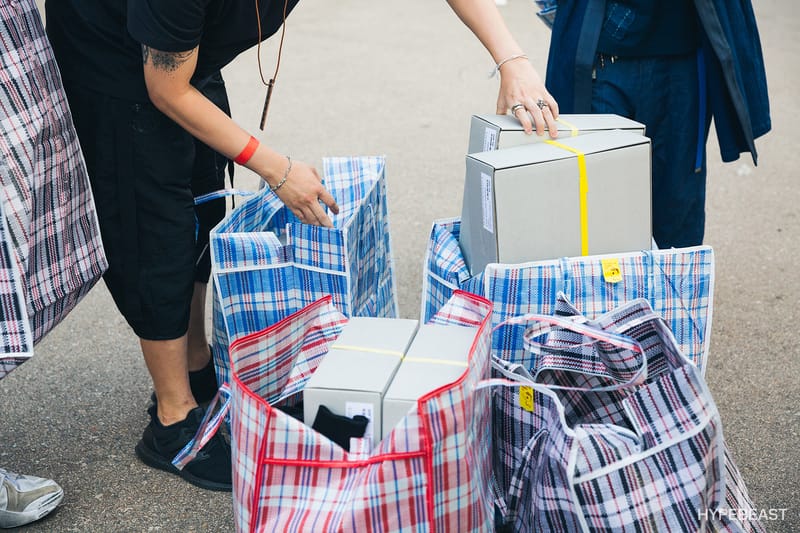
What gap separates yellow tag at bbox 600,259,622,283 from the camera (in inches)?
74.4

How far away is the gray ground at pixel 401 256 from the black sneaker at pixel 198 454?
0.04m

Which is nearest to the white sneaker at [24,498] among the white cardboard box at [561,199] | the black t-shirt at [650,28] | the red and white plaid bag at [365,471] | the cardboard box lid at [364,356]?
the red and white plaid bag at [365,471]

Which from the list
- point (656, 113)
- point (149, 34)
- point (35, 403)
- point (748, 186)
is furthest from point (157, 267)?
point (748, 186)

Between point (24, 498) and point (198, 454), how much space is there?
42 centimetres

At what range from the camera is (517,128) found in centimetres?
204

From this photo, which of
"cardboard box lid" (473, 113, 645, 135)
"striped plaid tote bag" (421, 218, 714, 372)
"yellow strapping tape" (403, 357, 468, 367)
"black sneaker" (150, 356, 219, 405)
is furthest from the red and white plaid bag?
"black sneaker" (150, 356, 219, 405)

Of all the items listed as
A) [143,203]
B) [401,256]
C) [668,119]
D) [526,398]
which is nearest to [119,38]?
[143,203]

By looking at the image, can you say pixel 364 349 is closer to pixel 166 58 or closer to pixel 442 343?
pixel 442 343

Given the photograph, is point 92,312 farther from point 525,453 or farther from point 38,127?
point 525,453

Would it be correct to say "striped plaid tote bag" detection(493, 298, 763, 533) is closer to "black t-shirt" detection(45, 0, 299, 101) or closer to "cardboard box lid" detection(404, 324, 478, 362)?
"cardboard box lid" detection(404, 324, 478, 362)

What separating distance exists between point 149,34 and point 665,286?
1199mm

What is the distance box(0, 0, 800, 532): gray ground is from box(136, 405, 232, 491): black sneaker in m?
0.04

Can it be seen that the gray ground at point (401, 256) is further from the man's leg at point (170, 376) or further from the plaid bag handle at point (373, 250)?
the plaid bag handle at point (373, 250)

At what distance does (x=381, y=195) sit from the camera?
2.40 m
